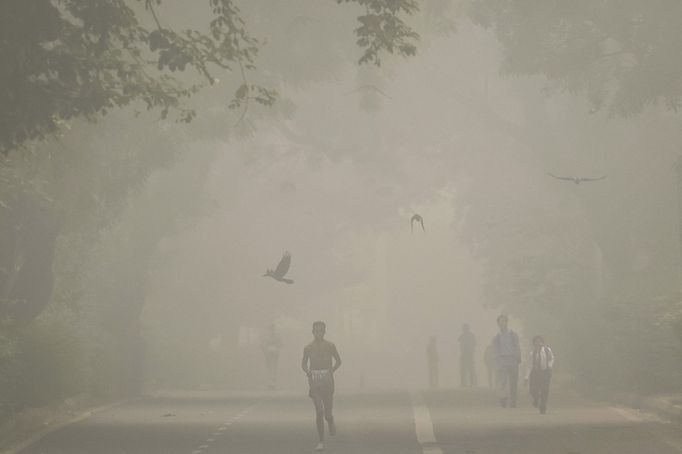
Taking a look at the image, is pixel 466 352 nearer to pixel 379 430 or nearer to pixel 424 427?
pixel 424 427

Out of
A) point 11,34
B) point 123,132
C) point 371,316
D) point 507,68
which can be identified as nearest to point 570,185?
point 507,68

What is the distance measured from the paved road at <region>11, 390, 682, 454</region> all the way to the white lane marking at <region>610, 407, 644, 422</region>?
0.02 metres

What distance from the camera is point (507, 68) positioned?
103ft

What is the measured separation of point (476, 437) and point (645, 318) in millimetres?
10249

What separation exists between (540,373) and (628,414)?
254 centimetres

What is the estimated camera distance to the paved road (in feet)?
63.2

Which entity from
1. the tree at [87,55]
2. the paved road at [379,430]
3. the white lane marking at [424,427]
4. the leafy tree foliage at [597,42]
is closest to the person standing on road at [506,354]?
the paved road at [379,430]

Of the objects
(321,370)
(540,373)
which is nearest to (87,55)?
(321,370)

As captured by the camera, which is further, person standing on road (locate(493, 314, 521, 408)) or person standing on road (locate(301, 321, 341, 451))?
person standing on road (locate(493, 314, 521, 408))

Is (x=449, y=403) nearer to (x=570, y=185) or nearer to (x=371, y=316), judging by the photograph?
(x=570, y=185)

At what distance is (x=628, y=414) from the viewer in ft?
83.6

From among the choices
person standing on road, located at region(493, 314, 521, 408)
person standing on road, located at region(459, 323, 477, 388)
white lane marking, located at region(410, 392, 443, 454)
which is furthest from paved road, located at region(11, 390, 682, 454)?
person standing on road, located at region(459, 323, 477, 388)

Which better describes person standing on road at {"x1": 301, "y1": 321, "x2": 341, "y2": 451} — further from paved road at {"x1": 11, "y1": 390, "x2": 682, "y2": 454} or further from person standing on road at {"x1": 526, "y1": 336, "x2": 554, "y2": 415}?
person standing on road at {"x1": 526, "y1": 336, "x2": 554, "y2": 415}

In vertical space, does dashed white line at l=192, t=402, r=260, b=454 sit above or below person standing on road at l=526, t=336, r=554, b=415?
below
